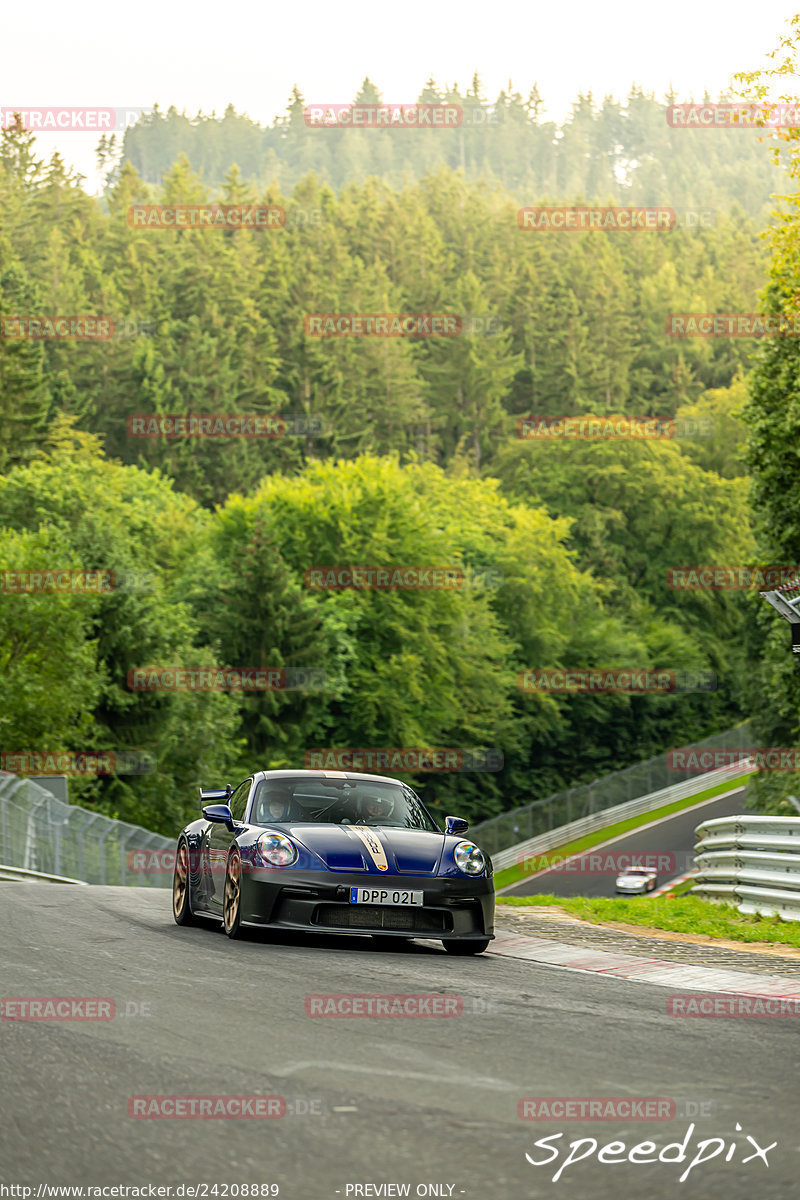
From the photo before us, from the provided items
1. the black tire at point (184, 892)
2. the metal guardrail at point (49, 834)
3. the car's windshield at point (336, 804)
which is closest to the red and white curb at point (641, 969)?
the car's windshield at point (336, 804)

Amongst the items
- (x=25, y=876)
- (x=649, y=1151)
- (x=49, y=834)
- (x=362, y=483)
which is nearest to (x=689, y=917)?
(x=649, y=1151)

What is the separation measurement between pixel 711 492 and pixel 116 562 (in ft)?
140

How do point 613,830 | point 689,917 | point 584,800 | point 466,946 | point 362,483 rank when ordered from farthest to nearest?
point 362,483 → point 584,800 → point 613,830 → point 689,917 → point 466,946

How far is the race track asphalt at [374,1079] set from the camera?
189 inches

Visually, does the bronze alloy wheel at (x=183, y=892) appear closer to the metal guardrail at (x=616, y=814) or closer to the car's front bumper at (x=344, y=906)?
the car's front bumper at (x=344, y=906)

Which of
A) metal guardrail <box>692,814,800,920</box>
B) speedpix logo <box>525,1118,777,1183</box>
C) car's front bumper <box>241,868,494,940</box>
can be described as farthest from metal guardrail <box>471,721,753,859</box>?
speedpix logo <box>525,1118,777,1183</box>

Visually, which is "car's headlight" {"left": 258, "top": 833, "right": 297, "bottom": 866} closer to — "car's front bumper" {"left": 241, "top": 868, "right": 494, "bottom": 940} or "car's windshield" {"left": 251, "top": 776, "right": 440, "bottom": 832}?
"car's front bumper" {"left": 241, "top": 868, "right": 494, "bottom": 940}

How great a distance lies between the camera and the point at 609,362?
11631 centimetres

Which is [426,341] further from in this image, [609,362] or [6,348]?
[6,348]

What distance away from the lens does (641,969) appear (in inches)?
416

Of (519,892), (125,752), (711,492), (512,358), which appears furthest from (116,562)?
(512,358)

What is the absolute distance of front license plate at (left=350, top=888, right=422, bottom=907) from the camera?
10.7 m

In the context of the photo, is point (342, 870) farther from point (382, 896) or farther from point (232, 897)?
point (232, 897)

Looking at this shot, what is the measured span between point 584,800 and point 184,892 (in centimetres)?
4992
